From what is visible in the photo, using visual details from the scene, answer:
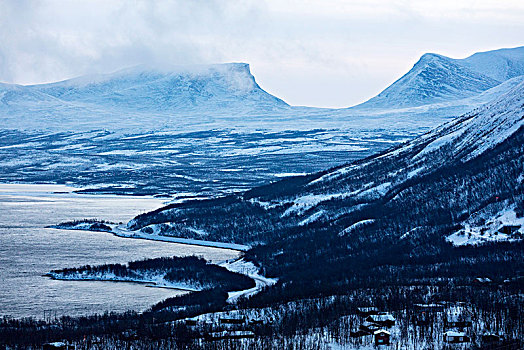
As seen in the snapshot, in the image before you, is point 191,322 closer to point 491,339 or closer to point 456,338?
point 456,338

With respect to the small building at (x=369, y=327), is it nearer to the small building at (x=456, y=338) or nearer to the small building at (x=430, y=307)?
the small building at (x=456, y=338)

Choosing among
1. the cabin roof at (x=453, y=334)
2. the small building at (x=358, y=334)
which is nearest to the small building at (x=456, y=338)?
the cabin roof at (x=453, y=334)

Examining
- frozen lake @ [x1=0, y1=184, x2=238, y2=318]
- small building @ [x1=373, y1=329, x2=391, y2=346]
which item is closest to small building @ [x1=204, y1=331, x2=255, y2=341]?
small building @ [x1=373, y1=329, x2=391, y2=346]

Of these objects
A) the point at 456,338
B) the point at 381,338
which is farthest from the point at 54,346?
the point at 456,338

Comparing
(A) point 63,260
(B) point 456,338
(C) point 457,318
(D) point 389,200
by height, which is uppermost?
(D) point 389,200

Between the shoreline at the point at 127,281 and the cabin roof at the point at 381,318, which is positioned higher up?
the cabin roof at the point at 381,318
